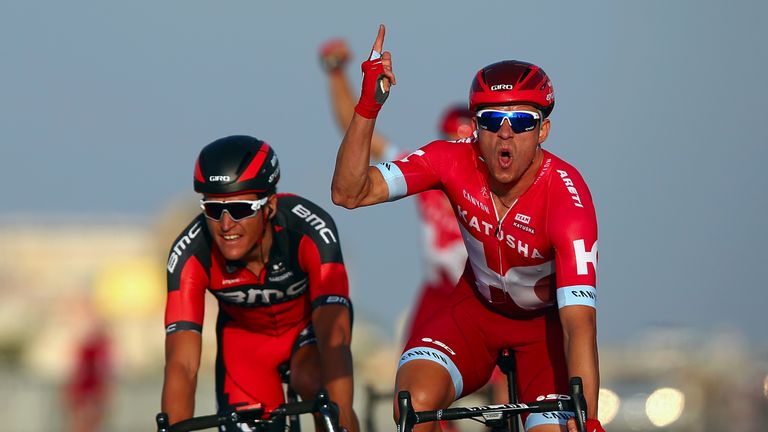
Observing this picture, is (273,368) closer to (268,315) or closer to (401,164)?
(268,315)

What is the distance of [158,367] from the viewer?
138ft

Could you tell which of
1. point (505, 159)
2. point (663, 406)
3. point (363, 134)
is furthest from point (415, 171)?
point (663, 406)

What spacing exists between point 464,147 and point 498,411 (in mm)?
1780

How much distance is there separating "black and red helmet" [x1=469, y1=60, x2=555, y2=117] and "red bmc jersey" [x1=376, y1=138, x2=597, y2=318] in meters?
0.39

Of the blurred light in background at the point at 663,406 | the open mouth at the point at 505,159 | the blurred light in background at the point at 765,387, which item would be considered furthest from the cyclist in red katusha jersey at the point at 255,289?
the blurred light in background at the point at 765,387

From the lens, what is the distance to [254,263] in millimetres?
8555

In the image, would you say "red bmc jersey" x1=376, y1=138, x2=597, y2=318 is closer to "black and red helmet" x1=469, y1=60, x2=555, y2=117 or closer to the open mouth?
the open mouth

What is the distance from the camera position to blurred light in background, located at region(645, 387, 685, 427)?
11.6 meters

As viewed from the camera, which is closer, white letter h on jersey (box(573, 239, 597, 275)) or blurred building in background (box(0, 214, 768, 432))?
white letter h on jersey (box(573, 239, 597, 275))

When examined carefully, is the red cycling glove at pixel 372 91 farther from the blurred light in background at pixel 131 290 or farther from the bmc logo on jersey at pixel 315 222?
the blurred light in background at pixel 131 290

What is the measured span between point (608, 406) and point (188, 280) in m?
4.47

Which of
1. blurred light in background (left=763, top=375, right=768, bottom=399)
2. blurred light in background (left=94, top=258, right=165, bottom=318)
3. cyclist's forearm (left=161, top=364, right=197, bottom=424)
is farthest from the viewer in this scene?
blurred light in background (left=94, top=258, right=165, bottom=318)

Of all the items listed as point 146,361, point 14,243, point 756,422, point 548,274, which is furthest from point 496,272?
point 14,243

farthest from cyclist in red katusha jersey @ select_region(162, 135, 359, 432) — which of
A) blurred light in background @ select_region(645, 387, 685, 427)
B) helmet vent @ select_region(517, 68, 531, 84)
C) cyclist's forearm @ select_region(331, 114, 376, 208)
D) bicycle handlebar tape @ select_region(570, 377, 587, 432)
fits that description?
blurred light in background @ select_region(645, 387, 685, 427)
